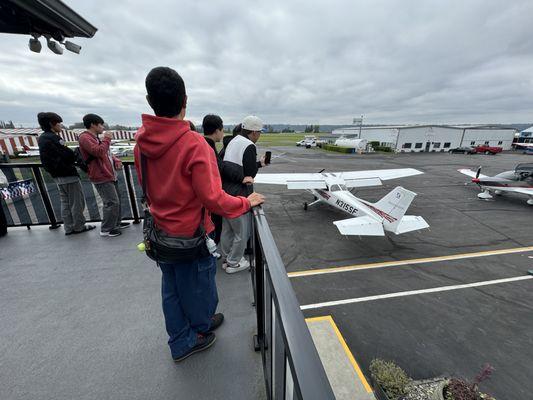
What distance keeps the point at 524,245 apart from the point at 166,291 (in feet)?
38.0

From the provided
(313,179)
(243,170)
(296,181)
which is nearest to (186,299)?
(243,170)

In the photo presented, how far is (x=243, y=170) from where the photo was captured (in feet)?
9.43

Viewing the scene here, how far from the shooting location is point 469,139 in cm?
4650

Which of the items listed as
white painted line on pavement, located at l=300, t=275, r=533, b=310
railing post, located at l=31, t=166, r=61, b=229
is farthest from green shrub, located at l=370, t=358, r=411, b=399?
railing post, located at l=31, t=166, r=61, b=229

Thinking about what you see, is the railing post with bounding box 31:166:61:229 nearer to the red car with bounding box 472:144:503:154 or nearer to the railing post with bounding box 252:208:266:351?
the railing post with bounding box 252:208:266:351

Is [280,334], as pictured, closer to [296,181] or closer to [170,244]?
[170,244]

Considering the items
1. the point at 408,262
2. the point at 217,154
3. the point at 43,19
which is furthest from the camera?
the point at 408,262

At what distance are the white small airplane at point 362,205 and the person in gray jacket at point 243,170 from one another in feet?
16.3

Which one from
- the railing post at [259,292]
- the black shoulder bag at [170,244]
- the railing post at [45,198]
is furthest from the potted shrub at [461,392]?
the railing post at [45,198]

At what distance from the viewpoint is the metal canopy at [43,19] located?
7.65 ft

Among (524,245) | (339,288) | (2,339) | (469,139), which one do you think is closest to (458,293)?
(339,288)

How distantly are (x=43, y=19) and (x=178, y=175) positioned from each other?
2.89 metres

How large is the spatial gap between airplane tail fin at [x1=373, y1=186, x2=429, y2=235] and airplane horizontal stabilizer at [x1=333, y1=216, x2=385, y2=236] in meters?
0.40

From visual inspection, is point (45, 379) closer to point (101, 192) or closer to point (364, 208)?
point (101, 192)
